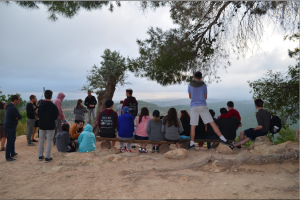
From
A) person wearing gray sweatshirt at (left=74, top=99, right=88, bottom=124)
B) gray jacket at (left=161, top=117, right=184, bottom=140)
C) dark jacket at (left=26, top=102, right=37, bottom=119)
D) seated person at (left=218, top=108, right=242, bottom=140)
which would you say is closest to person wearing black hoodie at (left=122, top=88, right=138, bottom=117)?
gray jacket at (left=161, top=117, right=184, bottom=140)

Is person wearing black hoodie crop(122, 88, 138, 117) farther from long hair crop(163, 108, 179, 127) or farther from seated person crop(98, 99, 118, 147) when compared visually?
long hair crop(163, 108, 179, 127)

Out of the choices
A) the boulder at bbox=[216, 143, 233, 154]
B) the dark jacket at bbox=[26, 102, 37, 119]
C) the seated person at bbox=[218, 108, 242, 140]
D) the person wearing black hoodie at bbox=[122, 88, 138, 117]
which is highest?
the person wearing black hoodie at bbox=[122, 88, 138, 117]

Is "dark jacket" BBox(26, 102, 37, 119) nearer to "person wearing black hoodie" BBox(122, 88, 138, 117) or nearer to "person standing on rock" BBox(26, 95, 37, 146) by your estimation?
"person standing on rock" BBox(26, 95, 37, 146)

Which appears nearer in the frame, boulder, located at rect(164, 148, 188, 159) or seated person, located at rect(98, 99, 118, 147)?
boulder, located at rect(164, 148, 188, 159)

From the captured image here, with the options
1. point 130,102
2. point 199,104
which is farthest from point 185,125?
point 130,102

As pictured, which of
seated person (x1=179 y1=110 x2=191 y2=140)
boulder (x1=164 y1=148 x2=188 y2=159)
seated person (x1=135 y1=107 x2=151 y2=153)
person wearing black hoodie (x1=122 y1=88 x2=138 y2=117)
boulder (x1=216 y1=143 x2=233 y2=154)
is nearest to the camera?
boulder (x1=164 y1=148 x2=188 y2=159)

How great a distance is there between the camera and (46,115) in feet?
16.1

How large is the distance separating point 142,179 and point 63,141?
297 centimetres

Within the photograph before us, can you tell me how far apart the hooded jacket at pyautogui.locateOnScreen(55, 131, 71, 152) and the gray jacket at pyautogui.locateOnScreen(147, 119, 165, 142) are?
2.22m

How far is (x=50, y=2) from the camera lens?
5.75 metres

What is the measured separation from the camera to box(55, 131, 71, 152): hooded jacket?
215 inches

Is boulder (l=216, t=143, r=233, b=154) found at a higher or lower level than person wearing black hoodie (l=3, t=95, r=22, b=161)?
lower

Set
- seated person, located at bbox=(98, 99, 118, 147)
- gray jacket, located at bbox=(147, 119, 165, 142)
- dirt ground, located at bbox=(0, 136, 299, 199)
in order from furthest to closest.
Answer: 1. seated person, located at bbox=(98, 99, 118, 147)
2. gray jacket, located at bbox=(147, 119, 165, 142)
3. dirt ground, located at bbox=(0, 136, 299, 199)

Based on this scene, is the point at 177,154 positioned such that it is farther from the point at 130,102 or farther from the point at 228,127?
the point at 130,102
